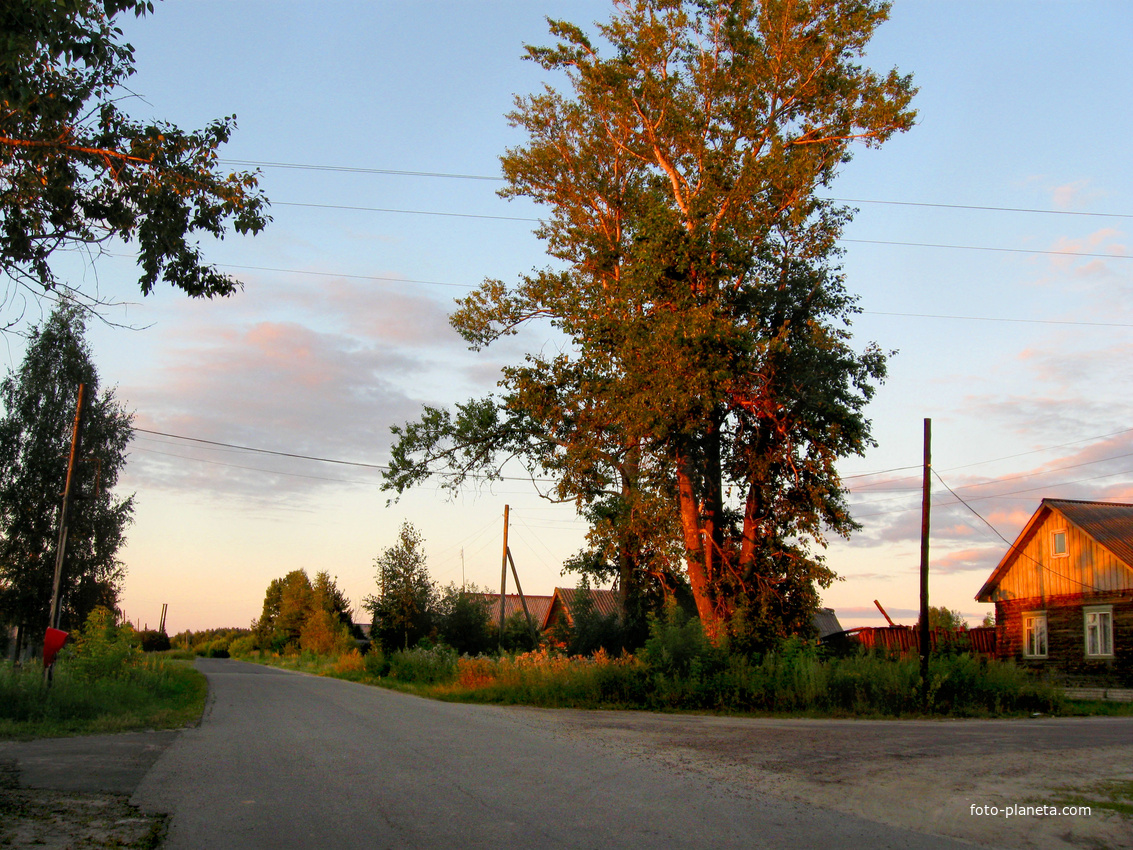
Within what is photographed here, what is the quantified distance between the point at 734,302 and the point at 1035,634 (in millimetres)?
19946

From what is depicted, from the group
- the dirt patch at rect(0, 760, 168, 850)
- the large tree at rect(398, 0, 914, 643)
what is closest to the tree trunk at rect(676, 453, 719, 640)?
the large tree at rect(398, 0, 914, 643)

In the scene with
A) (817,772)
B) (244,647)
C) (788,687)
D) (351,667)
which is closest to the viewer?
(817,772)

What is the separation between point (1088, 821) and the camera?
22.3 ft

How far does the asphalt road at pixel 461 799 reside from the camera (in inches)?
233

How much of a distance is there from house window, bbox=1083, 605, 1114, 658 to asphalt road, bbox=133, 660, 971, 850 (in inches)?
960

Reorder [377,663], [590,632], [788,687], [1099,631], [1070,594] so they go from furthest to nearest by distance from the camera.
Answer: [377,663]
[1070,594]
[1099,631]
[590,632]
[788,687]

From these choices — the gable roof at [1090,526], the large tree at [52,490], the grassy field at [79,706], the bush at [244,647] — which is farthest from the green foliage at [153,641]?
the gable roof at [1090,526]

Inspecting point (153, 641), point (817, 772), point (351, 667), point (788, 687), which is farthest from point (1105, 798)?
point (153, 641)

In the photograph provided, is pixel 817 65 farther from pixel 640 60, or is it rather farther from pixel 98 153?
pixel 98 153

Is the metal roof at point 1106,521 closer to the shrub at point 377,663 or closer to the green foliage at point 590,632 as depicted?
the green foliage at point 590,632

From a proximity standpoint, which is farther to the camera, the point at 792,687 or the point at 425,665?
the point at 425,665

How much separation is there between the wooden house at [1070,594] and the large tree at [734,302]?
12.3 metres

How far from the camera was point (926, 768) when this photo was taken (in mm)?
9508

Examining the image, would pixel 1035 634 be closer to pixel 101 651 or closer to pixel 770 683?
pixel 770 683
